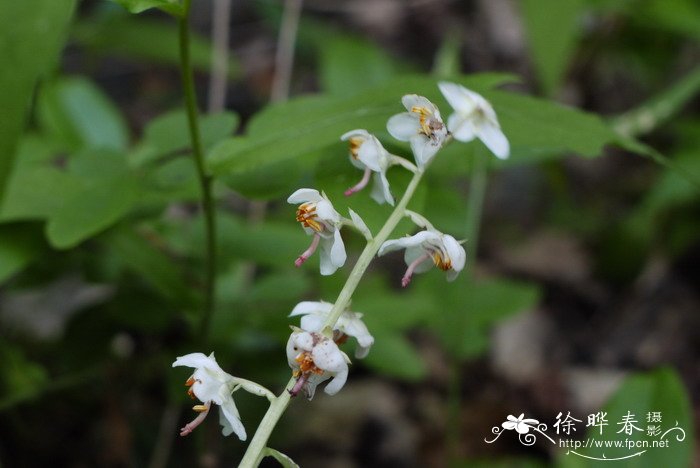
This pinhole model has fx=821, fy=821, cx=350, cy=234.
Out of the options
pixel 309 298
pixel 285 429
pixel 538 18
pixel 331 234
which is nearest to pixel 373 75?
pixel 538 18

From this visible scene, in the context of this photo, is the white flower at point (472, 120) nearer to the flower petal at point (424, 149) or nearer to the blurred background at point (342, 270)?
the flower petal at point (424, 149)

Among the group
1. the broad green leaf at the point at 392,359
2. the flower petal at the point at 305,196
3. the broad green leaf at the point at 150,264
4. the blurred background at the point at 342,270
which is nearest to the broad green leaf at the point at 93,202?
the blurred background at the point at 342,270

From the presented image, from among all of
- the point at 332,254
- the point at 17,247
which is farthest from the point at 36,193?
the point at 332,254

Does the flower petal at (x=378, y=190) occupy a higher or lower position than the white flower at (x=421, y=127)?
lower

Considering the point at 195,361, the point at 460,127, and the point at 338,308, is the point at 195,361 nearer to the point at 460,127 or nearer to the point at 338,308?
the point at 338,308

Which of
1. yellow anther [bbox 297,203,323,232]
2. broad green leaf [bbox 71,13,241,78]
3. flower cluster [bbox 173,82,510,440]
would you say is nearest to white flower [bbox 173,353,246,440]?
flower cluster [bbox 173,82,510,440]
